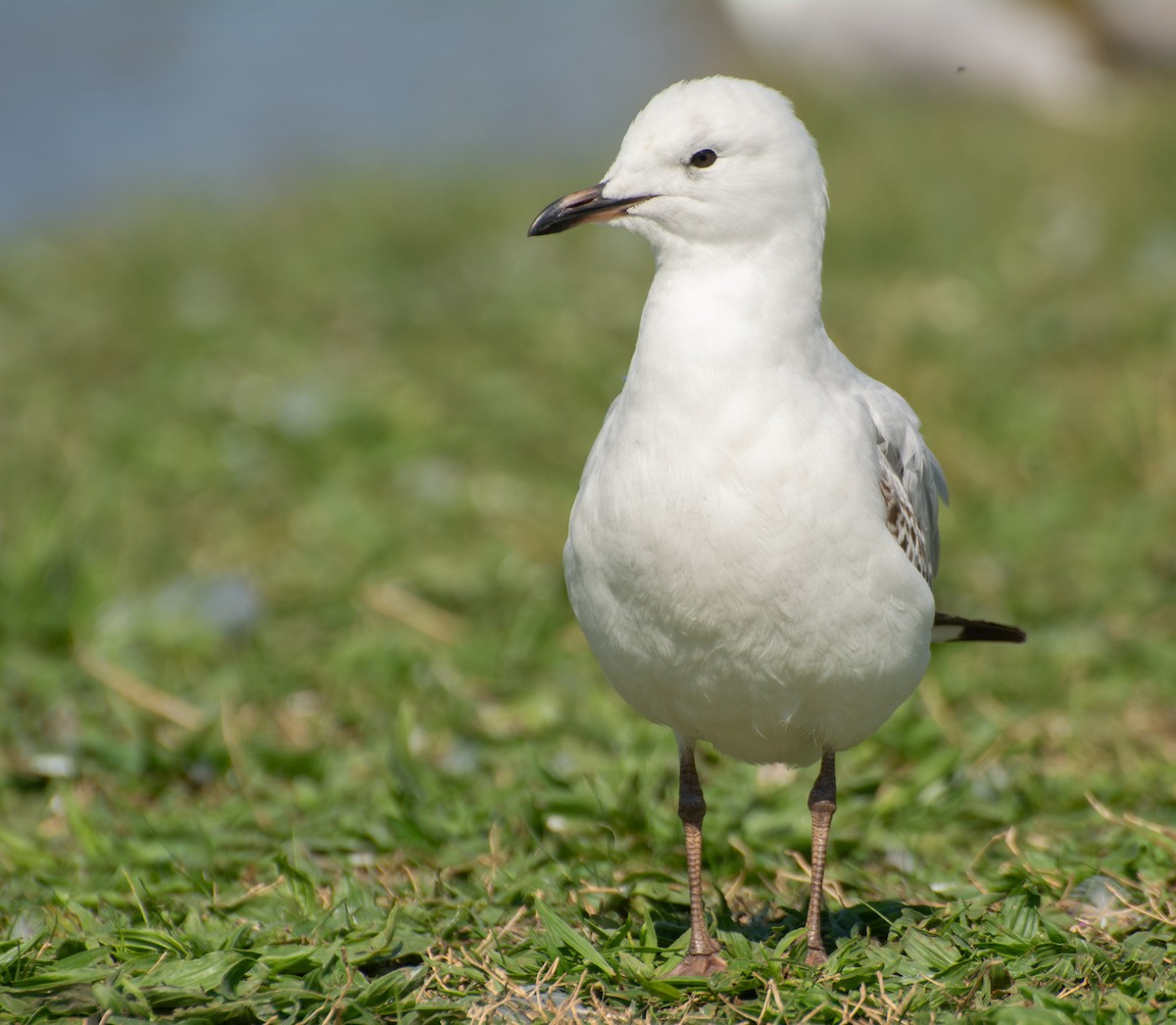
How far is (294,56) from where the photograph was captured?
56.7 feet

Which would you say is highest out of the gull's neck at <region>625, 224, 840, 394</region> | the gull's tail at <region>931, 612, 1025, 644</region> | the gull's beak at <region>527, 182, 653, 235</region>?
the gull's beak at <region>527, 182, 653, 235</region>

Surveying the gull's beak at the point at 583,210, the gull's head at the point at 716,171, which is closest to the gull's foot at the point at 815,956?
the gull's head at the point at 716,171

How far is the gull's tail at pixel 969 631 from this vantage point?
3.59 m

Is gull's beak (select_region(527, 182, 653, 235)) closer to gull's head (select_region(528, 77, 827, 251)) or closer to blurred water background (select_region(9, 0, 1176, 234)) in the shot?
gull's head (select_region(528, 77, 827, 251))

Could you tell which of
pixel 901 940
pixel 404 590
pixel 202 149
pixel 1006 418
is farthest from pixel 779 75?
pixel 901 940

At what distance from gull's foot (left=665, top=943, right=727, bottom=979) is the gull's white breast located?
505mm

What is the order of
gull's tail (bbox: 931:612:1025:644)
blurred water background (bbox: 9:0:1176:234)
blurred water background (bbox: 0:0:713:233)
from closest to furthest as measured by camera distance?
gull's tail (bbox: 931:612:1025:644) < blurred water background (bbox: 9:0:1176:234) < blurred water background (bbox: 0:0:713:233)

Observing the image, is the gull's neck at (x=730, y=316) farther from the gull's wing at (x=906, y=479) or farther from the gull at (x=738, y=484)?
the gull's wing at (x=906, y=479)

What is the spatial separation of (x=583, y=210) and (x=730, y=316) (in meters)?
0.41

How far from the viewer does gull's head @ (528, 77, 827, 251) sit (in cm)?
303

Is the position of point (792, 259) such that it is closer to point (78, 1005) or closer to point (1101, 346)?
point (78, 1005)

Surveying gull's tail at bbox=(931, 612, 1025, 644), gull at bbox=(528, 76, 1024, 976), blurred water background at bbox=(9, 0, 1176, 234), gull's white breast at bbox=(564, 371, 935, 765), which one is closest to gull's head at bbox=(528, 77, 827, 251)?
gull at bbox=(528, 76, 1024, 976)

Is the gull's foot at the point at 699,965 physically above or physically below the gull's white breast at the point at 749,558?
below

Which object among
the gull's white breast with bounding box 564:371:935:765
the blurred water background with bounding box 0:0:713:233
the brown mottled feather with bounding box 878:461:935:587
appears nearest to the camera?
the gull's white breast with bounding box 564:371:935:765
